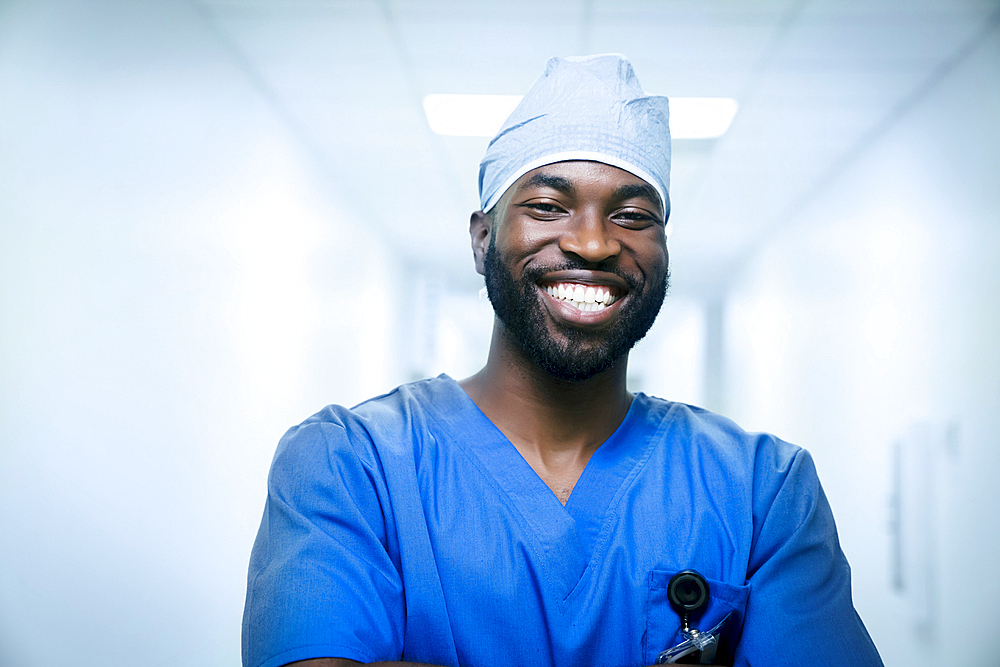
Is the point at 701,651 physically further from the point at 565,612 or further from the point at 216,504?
the point at 216,504

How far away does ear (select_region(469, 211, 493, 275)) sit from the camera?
1.01m

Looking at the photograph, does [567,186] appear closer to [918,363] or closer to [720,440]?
[720,440]

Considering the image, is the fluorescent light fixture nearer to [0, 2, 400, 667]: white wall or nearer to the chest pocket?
[0, 2, 400, 667]: white wall

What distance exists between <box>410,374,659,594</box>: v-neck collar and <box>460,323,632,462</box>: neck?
24 millimetres

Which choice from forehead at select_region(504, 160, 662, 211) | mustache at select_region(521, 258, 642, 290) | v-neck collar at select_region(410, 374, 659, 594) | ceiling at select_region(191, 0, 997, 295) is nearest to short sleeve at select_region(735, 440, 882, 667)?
v-neck collar at select_region(410, 374, 659, 594)

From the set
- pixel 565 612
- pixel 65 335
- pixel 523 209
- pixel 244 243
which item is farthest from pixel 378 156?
pixel 565 612

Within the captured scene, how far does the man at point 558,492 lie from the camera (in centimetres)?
70

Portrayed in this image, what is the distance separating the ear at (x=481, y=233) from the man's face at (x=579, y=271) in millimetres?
108

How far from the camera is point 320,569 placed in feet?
2.20

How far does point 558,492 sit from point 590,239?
1.06 feet

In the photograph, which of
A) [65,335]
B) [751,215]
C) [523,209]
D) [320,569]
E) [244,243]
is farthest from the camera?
[751,215]

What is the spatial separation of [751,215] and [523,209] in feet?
4.57

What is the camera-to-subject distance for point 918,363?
161 cm

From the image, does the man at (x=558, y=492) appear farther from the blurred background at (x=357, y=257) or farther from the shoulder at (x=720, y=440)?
the blurred background at (x=357, y=257)
